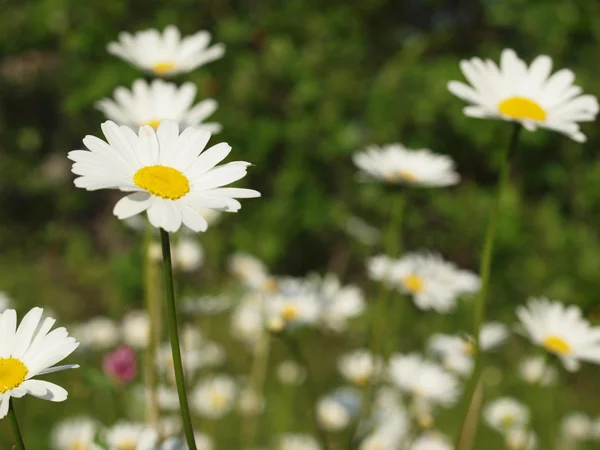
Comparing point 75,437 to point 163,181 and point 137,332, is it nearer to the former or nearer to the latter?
point 137,332

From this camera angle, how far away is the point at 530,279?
2816mm

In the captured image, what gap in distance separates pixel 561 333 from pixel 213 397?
0.94 metres

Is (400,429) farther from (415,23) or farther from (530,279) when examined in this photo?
(415,23)

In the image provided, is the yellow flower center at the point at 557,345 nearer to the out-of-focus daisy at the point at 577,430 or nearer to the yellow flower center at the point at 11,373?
the yellow flower center at the point at 11,373

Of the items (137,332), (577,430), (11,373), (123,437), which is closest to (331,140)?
(137,332)

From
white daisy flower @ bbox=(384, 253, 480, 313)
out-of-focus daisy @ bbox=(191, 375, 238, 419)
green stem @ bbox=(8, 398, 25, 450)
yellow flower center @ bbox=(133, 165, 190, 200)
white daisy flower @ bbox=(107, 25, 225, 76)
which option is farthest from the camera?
out-of-focus daisy @ bbox=(191, 375, 238, 419)

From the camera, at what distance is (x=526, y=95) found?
101cm

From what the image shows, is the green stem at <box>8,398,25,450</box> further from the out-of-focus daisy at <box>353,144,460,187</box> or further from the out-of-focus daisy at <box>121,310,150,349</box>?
the out-of-focus daisy at <box>121,310,150,349</box>

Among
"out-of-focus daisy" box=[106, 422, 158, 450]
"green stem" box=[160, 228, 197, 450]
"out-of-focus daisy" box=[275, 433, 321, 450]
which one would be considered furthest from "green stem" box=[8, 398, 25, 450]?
"out-of-focus daisy" box=[275, 433, 321, 450]

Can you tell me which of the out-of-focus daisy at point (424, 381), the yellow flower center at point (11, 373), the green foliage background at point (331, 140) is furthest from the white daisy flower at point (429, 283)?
the green foliage background at point (331, 140)

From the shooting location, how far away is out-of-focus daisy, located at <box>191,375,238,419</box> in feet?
5.62

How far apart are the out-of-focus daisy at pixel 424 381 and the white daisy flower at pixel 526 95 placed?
596 mm

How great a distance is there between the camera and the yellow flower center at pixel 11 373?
0.57m

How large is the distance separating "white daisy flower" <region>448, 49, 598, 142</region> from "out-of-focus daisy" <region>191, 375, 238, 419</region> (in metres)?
1.06
